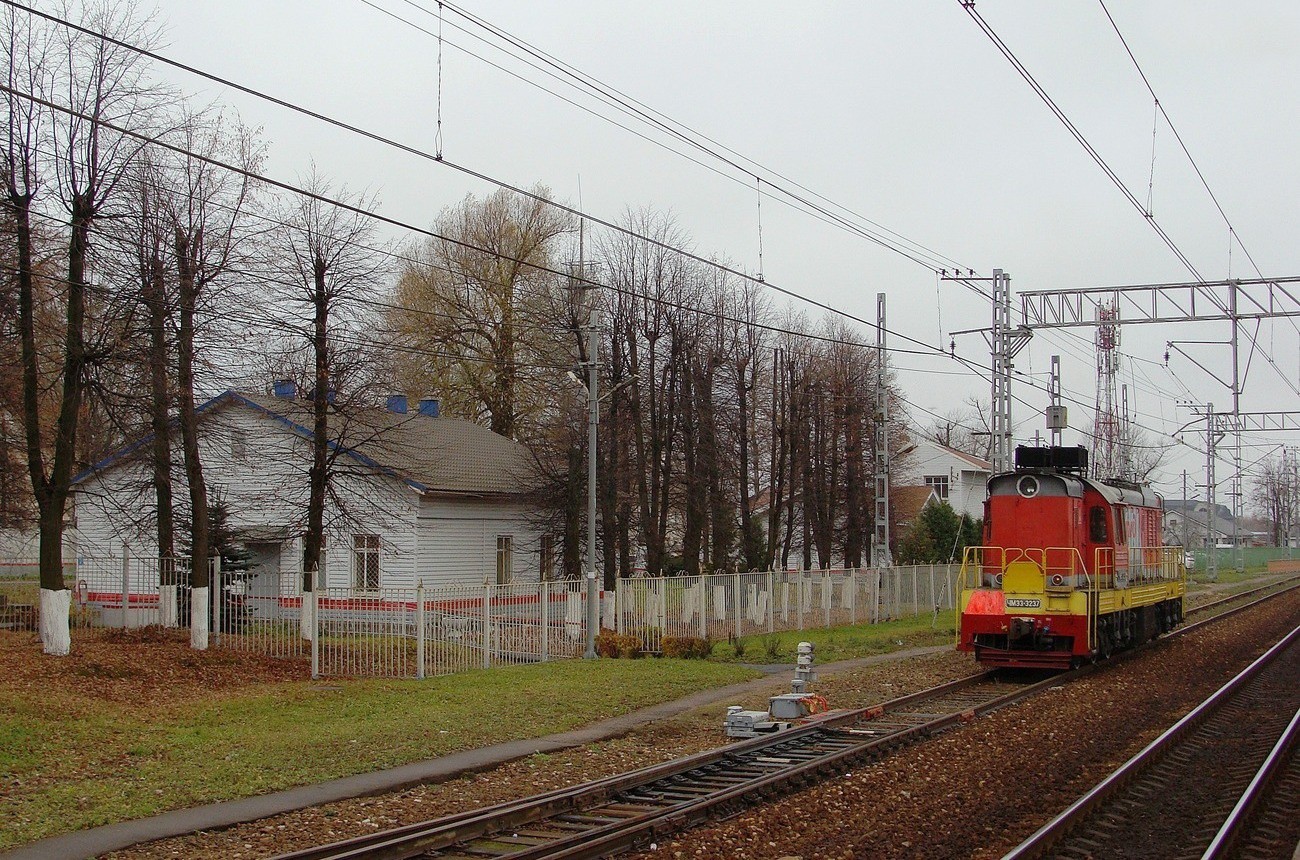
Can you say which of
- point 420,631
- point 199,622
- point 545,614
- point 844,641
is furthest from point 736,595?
point 199,622

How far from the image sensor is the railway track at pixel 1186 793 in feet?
28.9

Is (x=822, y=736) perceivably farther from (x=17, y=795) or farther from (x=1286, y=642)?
(x=1286, y=642)

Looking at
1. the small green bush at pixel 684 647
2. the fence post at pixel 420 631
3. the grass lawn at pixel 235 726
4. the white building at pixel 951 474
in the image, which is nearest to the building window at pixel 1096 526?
the grass lawn at pixel 235 726

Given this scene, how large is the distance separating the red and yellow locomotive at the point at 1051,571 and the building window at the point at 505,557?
19978mm

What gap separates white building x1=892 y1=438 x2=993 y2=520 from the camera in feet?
237

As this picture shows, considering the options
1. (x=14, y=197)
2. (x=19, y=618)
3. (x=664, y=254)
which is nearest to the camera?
(x=14, y=197)

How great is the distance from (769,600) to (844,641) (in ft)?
9.10

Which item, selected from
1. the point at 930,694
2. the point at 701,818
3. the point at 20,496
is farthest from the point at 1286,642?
the point at 20,496

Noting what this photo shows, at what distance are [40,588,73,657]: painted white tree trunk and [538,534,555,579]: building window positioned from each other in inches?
768

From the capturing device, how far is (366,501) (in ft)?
104

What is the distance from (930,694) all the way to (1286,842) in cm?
814

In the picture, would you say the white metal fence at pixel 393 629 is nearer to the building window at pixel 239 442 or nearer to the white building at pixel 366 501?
the building window at pixel 239 442

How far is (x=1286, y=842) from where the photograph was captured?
9.03 meters

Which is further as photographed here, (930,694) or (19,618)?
(19,618)
